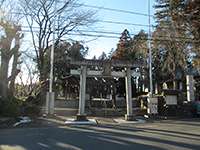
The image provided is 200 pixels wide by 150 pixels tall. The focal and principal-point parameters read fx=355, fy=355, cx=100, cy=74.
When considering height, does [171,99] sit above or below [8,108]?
above

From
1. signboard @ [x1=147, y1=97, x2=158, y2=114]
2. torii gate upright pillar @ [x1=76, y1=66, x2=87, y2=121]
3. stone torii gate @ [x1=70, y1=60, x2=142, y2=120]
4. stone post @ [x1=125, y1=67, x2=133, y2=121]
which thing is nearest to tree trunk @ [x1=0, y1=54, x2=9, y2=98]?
stone torii gate @ [x1=70, y1=60, x2=142, y2=120]

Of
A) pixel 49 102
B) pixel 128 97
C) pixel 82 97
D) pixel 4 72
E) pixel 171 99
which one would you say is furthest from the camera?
pixel 171 99

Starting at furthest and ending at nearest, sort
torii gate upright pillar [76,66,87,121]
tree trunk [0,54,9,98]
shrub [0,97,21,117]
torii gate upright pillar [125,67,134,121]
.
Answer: tree trunk [0,54,9,98] < shrub [0,97,21,117] < torii gate upright pillar [125,67,134,121] < torii gate upright pillar [76,66,87,121]

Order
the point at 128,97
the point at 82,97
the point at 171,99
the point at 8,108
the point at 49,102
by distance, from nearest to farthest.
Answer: the point at 82,97 → the point at 128,97 → the point at 8,108 → the point at 49,102 → the point at 171,99

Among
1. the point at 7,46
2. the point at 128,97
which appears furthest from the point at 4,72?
the point at 128,97

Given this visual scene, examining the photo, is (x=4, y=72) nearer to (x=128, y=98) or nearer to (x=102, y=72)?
(x=102, y=72)

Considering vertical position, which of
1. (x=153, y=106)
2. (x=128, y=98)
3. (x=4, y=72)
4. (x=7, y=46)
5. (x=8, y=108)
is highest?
(x=7, y=46)

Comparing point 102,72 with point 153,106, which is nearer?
point 102,72

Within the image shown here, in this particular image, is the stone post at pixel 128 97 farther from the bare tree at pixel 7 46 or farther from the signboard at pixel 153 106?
the bare tree at pixel 7 46

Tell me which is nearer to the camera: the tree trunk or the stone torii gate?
the stone torii gate

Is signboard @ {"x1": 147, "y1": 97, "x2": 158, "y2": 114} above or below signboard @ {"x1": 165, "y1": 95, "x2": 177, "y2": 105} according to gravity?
below

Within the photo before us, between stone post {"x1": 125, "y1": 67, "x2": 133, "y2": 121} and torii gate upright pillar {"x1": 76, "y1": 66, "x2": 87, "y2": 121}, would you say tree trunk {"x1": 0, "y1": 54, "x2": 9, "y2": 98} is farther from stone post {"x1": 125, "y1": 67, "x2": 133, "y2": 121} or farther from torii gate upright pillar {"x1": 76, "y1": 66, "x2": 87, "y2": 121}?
stone post {"x1": 125, "y1": 67, "x2": 133, "y2": 121}

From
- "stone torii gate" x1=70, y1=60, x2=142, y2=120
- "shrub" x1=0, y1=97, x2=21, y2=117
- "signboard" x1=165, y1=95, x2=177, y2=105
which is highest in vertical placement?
"stone torii gate" x1=70, y1=60, x2=142, y2=120

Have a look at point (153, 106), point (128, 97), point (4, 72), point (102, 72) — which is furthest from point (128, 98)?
point (4, 72)
